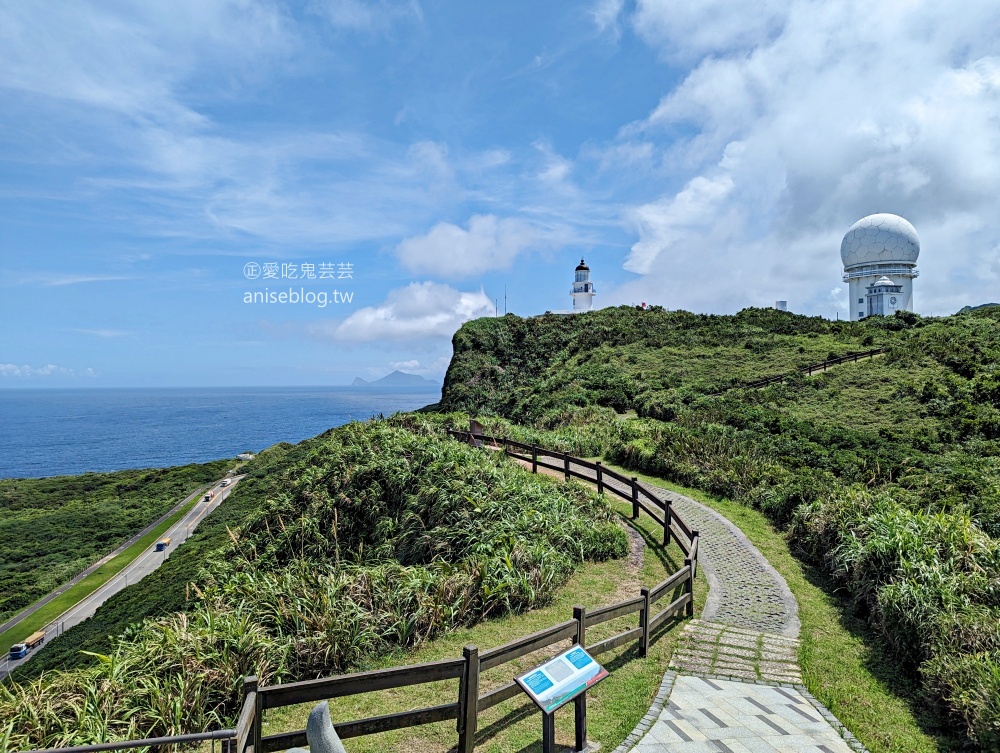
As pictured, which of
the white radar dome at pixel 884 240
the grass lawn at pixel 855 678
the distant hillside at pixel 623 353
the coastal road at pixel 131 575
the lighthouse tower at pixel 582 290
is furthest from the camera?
the lighthouse tower at pixel 582 290

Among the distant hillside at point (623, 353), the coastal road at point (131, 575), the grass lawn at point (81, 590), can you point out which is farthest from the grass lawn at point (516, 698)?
the grass lawn at point (81, 590)

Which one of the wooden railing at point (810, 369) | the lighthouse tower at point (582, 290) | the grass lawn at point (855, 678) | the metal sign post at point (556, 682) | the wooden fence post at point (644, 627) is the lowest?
the grass lawn at point (855, 678)

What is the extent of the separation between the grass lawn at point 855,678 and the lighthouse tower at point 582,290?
186 ft

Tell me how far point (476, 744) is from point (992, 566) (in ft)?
29.5

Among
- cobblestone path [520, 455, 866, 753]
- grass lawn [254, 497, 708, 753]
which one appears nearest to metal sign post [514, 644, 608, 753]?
grass lawn [254, 497, 708, 753]

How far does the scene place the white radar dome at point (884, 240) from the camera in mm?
55000

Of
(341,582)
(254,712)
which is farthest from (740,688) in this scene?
(341,582)

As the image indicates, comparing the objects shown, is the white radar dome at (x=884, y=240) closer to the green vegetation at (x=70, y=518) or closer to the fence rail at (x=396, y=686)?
the fence rail at (x=396, y=686)

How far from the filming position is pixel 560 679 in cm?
480

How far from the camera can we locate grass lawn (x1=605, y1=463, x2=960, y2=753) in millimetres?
6035

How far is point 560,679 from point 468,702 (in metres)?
1.00

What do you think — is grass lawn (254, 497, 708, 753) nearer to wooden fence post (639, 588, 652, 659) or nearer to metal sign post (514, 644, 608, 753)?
wooden fence post (639, 588, 652, 659)

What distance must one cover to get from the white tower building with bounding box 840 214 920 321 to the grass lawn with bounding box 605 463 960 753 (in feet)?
190

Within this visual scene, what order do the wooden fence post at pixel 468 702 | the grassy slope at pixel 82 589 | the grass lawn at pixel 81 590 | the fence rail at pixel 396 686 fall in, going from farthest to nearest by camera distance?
1. the grassy slope at pixel 82 589
2. the grass lawn at pixel 81 590
3. the wooden fence post at pixel 468 702
4. the fence rail at pixel 396 686
